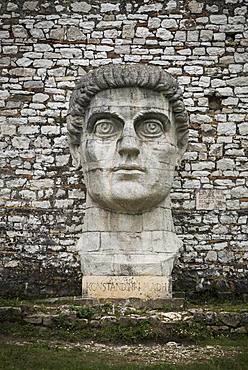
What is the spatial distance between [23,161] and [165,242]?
5.38m

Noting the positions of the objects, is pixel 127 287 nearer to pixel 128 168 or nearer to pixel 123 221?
pixel 123 221

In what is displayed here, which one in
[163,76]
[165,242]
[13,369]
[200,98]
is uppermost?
[200,98]

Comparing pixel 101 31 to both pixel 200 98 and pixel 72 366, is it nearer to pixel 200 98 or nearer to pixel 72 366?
pixel 200 98

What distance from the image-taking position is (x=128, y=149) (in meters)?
8.30

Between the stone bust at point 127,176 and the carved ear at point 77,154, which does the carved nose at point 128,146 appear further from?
the carved ear at point 77,154

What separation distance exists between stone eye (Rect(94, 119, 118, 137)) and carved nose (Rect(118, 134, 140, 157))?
24cm

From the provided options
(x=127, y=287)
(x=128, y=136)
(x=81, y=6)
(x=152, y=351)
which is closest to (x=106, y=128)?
(x=128, y=136)

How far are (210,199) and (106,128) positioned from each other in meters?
5.07

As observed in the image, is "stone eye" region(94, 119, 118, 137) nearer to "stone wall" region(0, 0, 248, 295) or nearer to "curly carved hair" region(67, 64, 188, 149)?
"curly carved hair" region(67, 64, 188, 149)

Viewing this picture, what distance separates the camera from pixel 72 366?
626cm

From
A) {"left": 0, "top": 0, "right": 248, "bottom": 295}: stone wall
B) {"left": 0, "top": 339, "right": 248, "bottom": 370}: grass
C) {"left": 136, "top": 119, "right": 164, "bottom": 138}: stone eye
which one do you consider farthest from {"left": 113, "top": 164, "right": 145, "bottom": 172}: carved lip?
{"left": 0, "top": 0, "right": 248, "bottom": 295}: stone wall

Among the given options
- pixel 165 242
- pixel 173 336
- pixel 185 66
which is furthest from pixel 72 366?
pixel 185 66

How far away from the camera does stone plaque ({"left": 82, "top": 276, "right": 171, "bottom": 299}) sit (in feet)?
27.8

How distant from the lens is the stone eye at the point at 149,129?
8.62m
